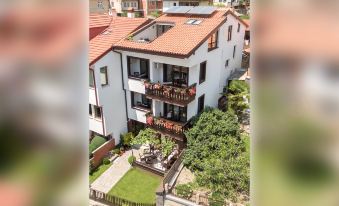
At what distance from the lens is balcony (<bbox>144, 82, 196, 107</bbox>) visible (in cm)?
942

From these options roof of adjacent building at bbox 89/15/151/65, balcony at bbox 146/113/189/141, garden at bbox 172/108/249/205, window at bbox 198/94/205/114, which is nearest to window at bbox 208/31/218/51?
window at bbox 198/94/205/114

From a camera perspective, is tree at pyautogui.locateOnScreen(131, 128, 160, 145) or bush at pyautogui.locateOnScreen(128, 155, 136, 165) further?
bush at pyautogui.locateOnScreen(128, 155, 136, 165)

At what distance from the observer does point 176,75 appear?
391 inches

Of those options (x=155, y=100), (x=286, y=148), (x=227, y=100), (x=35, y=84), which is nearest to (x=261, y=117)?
(x=286, y=148)

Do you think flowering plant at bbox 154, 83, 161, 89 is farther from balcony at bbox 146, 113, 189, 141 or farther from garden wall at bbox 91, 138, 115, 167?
garden wall at bbox 91, 138, 115, 167

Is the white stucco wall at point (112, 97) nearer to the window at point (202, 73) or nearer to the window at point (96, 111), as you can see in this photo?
the window at point (96, 111)

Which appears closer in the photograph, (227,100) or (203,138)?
(203,138)

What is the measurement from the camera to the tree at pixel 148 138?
9930 millimetres

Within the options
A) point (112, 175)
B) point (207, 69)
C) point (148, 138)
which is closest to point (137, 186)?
point (112, 175)

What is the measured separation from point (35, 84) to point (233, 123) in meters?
9.33

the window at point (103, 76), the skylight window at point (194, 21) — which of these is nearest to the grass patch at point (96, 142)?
the window at point (103, 76)

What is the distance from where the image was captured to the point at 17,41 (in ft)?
2.77

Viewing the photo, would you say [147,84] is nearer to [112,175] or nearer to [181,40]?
[181,40]

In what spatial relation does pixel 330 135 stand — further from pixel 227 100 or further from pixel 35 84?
pixel 227 100
